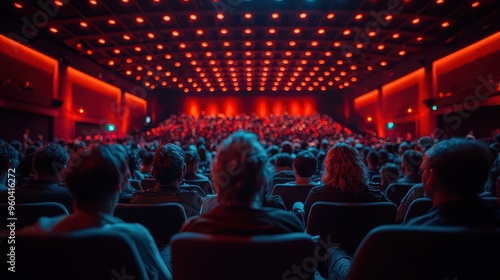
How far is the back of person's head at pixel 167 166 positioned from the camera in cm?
274

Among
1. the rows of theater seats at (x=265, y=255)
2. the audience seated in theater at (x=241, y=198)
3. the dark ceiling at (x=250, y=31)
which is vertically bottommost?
the rows of theater seats at (x=265, y=255)

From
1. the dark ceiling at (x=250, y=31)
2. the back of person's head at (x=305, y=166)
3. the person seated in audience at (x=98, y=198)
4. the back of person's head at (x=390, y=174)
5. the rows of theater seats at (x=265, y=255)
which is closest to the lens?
the rows of theater seats at (x=265, y=255)

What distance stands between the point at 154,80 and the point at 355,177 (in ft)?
80.6

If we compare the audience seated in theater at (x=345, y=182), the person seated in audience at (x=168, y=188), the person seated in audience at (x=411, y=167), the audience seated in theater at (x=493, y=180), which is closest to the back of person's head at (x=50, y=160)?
the person seated in audience at (x=168, y=188)

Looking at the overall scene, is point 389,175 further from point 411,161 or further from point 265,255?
point 265,255

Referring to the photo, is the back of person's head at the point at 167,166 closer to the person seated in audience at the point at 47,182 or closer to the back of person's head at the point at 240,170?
the person seated in audience at the point at 47,182

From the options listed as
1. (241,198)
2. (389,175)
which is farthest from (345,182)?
(389,175)

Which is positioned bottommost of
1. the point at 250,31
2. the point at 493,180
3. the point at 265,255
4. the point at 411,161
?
the point at 265,255

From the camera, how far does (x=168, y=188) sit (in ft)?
8.89

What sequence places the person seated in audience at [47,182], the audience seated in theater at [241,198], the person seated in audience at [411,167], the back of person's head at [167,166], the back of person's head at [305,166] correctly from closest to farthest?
the audience seated in theater at [241,198], the person seated in audience at [47,182], the back of person's head at [167,166], the back of person's head at [305,166], the person seated in audience at [411,167]

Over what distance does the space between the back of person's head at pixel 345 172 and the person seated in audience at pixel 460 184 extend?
3.36 feet

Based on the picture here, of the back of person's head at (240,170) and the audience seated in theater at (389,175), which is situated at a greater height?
the back of person's head at (240,170)

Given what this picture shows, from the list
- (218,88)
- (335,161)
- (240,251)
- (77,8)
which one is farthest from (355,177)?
(218,88)

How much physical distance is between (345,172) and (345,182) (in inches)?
3.4
